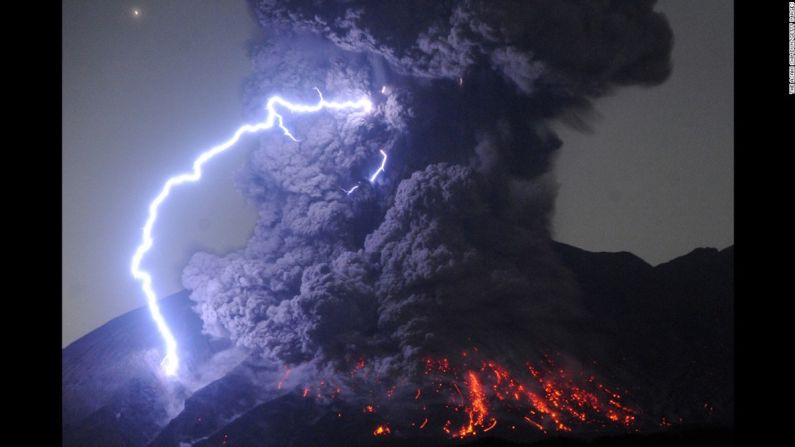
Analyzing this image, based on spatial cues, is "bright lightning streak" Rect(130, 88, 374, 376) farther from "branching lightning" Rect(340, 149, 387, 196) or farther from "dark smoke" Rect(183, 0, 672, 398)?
"branching lightning" Rect(340, 149, 387, 196)

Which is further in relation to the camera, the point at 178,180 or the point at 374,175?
the point at 374,175

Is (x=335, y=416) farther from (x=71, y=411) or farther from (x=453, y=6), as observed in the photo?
(x=453, y=6)

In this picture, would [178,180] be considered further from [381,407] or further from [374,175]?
[381,407]

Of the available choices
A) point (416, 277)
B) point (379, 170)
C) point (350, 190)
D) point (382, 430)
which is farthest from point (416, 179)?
point (382, 430)

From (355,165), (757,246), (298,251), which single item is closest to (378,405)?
(298,251)

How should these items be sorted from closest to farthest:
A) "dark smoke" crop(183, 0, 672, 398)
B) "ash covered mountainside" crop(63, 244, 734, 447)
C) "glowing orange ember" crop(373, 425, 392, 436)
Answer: "glowing orange ember" crop(373, 425, 392, 436)
"ash covered mountainside" crop(63, 244, 734, 447)
"dark smoke" crop(183, 0, 672, 398)

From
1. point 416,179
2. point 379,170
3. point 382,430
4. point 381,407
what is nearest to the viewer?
point 382,430

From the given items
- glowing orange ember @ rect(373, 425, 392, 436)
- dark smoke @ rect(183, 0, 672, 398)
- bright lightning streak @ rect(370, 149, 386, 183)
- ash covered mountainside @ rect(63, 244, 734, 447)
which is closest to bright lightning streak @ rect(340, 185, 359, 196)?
dark smoke @ rect(183, 0, 672, 398)
